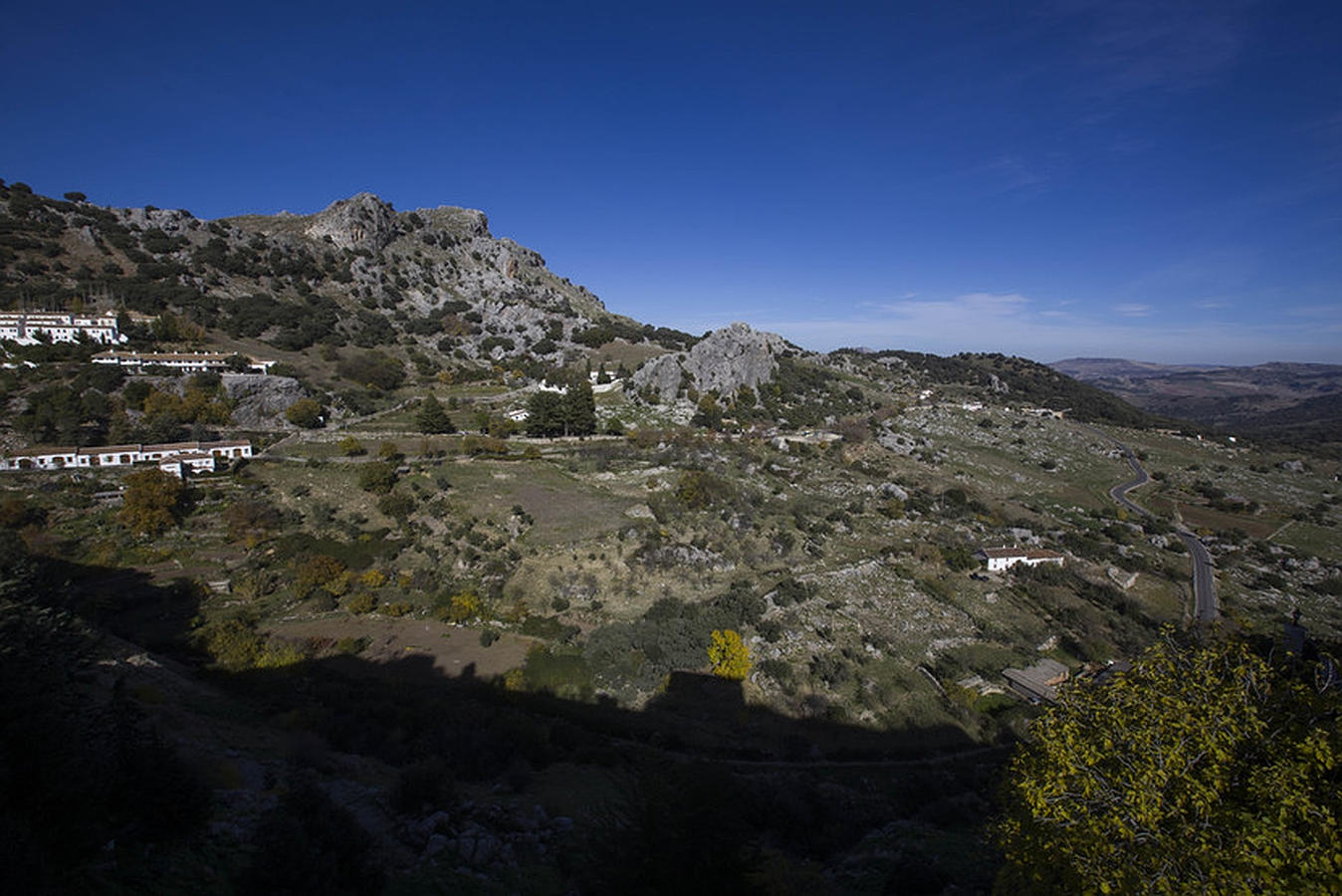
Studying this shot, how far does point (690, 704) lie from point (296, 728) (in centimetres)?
1423

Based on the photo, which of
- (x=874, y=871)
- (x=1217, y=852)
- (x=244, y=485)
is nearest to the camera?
(x=1217, y=852)

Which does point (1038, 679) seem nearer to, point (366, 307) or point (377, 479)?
point (377, 479)

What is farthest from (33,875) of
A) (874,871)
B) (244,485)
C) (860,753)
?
(244,485)

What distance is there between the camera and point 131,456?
37875 millimetres

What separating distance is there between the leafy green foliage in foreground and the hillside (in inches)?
178

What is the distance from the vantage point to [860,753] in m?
21.0

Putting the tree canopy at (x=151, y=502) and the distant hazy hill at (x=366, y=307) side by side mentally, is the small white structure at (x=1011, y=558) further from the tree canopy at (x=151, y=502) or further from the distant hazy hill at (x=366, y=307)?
the tree canopy at (x=151, y=502)

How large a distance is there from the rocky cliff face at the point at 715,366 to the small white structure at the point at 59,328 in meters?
56.3

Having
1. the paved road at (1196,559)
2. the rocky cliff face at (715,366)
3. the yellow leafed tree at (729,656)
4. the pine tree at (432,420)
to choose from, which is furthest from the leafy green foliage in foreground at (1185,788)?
the rocky cliff face at (715,366)

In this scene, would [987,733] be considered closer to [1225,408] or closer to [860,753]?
[860,753]

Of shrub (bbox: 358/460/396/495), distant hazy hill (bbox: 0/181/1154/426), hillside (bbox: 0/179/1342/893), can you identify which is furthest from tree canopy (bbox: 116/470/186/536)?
distant hazy hill (bbox: 0/181/1154/426)

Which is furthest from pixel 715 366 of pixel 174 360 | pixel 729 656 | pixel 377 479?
pixel 174 360

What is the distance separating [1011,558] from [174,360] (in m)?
77.3

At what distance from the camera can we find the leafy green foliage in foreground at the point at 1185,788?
5480 mm
